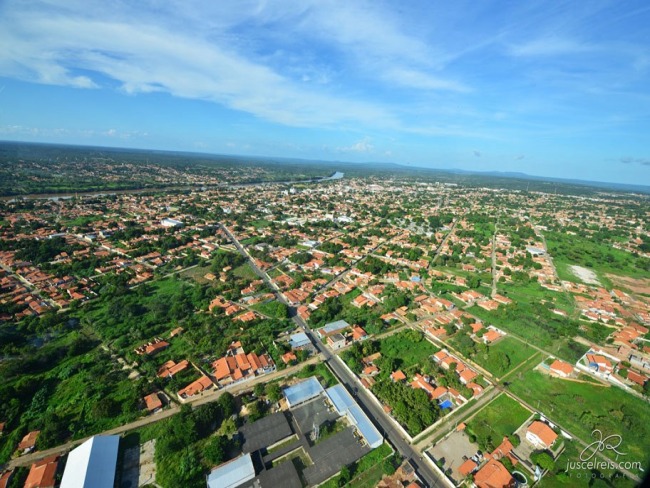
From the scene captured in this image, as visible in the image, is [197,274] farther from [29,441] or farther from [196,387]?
[29,441]

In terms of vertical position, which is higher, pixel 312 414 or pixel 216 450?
pixel 216 450

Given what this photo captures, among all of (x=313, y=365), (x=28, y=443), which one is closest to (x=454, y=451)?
(x=313, y=365)

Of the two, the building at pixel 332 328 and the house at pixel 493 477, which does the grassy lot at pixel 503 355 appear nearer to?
the house at pixel 493 477

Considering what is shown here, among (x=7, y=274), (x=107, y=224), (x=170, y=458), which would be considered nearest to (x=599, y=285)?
(x=170, y=458)

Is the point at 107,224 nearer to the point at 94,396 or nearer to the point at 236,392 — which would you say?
the point at 94,396

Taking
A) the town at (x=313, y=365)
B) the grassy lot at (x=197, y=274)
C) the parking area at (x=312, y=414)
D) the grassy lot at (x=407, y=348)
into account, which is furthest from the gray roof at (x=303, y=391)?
the grassy lot at (x=197, y=274)
